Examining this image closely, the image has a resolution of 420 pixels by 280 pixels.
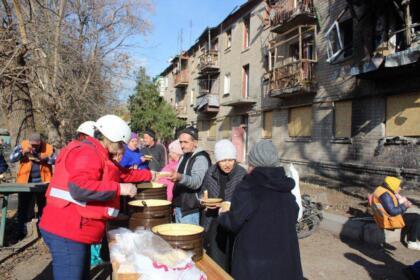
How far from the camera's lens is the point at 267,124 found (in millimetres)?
18938

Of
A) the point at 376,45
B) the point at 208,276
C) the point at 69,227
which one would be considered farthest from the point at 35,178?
the point at 376,45

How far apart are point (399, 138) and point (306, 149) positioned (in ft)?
15.1

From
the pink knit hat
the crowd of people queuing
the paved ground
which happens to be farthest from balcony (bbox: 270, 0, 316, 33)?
the crowd of people queuing

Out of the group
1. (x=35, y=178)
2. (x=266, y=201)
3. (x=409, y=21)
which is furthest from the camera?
(x=409, y=21)

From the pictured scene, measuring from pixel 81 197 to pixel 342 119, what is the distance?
1234 cm

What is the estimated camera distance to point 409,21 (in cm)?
972

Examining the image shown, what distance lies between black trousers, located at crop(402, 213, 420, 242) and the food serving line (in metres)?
4.70

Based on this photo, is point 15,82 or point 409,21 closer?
point 15,82

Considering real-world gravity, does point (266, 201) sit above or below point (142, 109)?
below

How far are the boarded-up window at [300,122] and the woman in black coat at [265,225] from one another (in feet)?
43.2

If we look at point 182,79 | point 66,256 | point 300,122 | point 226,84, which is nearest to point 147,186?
point 66,256

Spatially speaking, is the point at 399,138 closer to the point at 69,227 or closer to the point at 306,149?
the point at 306,149

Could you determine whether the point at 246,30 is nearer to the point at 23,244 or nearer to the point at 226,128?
the point at 226,128

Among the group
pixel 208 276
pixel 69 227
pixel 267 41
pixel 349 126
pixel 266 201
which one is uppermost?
pixel 267 41
